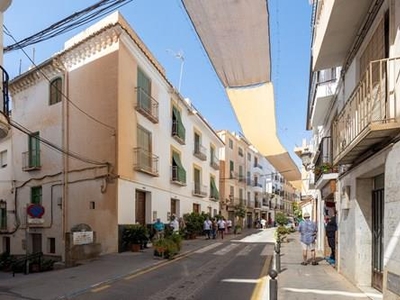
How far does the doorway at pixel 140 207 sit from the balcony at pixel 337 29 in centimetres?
1237

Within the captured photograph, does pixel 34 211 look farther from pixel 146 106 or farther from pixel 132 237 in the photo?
pixel 146 106

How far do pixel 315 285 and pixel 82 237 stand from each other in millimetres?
9007

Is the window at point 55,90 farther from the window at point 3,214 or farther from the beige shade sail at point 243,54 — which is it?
the beige shade sail at point 243,54

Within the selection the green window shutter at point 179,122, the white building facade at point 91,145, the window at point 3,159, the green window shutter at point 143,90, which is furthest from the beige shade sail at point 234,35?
the window at point 3,159

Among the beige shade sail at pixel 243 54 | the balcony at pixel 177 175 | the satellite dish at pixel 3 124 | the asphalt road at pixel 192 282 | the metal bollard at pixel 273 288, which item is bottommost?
the asphalt road at pixel 192 282

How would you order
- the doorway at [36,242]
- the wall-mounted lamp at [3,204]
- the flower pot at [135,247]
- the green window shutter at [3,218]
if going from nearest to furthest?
the flower pot at [135,247] < the doorway at [36,242] < the green window shutter at [3,218] < the wall-mounted lamp at [3,204]

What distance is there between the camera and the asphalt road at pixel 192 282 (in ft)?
29.2

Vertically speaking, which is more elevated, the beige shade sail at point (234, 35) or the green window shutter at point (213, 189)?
the beige shade sail at point (234, 35)

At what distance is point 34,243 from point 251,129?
55.6ft

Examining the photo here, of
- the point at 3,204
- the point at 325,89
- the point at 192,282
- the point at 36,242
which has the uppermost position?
the point at 325,89

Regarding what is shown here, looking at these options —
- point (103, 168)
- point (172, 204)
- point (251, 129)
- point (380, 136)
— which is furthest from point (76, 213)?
point (380, 136)

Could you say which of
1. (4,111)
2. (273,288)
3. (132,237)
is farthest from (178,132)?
(273,288)

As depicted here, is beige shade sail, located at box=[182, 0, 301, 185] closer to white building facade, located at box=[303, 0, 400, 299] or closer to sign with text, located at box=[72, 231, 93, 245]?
white building facade, located at box=[303, 0, 400, 299]

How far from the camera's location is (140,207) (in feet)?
71.1
